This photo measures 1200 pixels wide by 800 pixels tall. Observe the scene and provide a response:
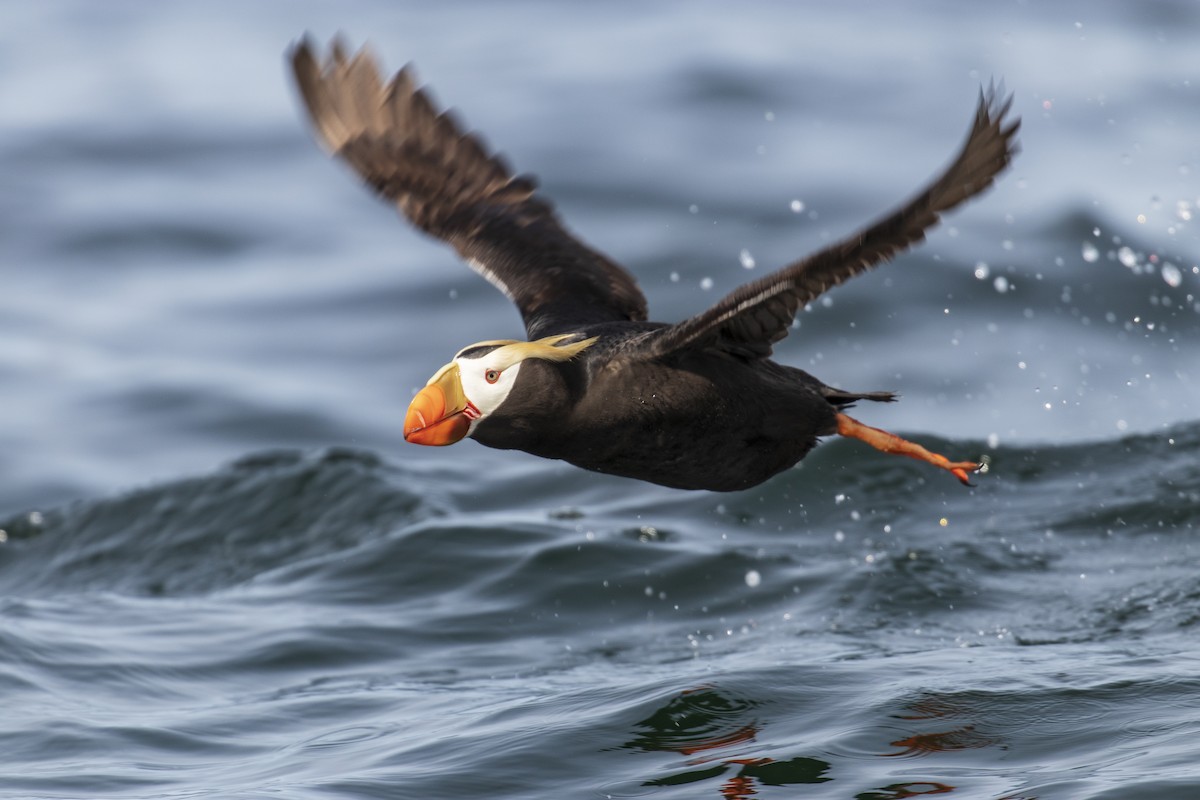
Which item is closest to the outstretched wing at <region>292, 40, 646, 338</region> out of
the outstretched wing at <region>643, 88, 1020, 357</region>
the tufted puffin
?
the tufted puffin

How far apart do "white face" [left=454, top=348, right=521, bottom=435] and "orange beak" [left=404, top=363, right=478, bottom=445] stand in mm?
26

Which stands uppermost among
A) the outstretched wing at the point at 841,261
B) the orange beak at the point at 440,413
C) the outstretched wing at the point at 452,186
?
the outstretched wing at the point at 452,186

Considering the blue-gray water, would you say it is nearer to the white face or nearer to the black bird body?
the black bird body

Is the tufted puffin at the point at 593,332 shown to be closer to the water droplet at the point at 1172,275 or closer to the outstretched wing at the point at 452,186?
the outstretched wing at the point at 452,186

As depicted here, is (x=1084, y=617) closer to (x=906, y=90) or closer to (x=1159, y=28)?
(x=906, y=90)

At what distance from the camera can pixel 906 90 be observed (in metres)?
17.5

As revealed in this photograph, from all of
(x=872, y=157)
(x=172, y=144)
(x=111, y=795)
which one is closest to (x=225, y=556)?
(x=111, y=795)

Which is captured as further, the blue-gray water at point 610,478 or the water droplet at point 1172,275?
the water droplet at point 1172,275

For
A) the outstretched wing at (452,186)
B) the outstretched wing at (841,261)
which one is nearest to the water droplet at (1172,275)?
the outstretched wing at (452,186)

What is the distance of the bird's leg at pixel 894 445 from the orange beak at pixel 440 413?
5.24 ft

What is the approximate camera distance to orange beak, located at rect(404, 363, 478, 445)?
5258 mm

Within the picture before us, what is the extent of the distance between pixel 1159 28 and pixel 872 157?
4778 mm

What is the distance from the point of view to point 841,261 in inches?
203

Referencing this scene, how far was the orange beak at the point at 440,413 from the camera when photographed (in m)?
5.26
